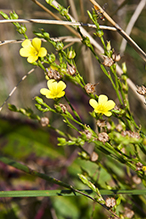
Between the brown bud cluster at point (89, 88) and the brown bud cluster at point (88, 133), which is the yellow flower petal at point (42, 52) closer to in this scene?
the brown bud cluster at point (89, 88)

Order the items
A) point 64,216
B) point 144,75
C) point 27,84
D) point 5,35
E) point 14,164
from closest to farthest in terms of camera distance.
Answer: point 14,164 < point 64,216 < point 144,75 < point 5,35 < point 27,84

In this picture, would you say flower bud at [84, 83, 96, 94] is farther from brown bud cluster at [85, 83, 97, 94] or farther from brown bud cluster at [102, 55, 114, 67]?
brown bud cluster at [102, 55, 114, 67]

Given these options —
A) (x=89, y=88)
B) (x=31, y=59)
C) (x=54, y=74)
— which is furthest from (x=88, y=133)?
(x=31, y=59)

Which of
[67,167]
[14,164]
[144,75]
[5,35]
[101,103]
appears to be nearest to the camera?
[101,103]

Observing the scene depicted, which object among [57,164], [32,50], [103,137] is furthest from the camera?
[57,164]

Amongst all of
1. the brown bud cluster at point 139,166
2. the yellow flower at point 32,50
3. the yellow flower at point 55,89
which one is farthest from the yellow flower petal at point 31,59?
the brown bud cluster at point 139,166

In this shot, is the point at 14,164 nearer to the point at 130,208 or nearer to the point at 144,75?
the point at 130,208

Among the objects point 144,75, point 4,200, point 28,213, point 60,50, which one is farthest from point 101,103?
point 144,75

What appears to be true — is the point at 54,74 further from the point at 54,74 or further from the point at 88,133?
the point at 88,133
